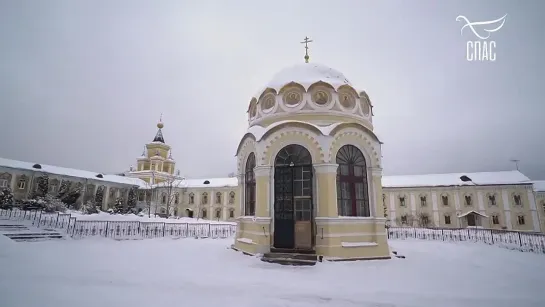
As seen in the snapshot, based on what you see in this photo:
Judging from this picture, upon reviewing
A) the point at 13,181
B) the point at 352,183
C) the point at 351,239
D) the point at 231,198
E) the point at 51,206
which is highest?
the point at 13,181

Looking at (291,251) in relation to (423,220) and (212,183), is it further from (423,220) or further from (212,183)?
(212,183)

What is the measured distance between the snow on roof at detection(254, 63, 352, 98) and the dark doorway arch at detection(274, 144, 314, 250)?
3.22 m

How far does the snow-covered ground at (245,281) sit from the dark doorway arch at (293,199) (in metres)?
1.50

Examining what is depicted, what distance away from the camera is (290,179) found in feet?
39.7

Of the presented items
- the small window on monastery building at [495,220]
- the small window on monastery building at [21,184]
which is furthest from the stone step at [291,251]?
the small window on monastery building at [21,184]

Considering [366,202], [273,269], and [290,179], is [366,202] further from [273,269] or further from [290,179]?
[273,269]

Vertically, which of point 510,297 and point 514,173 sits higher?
point 514,173

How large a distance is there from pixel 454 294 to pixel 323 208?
5353mm

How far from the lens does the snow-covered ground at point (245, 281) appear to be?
5.81m

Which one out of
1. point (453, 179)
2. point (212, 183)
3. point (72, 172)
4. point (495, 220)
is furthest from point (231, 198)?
point (495, 220)

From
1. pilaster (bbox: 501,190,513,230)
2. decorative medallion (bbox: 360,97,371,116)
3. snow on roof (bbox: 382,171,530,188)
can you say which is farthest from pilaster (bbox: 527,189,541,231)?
decorative medallion (bbox: 360,97,371,116)

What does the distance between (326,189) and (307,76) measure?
5.56 meters

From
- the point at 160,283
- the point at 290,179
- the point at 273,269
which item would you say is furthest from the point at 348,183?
the point at 160,283

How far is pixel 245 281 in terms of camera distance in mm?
7492
